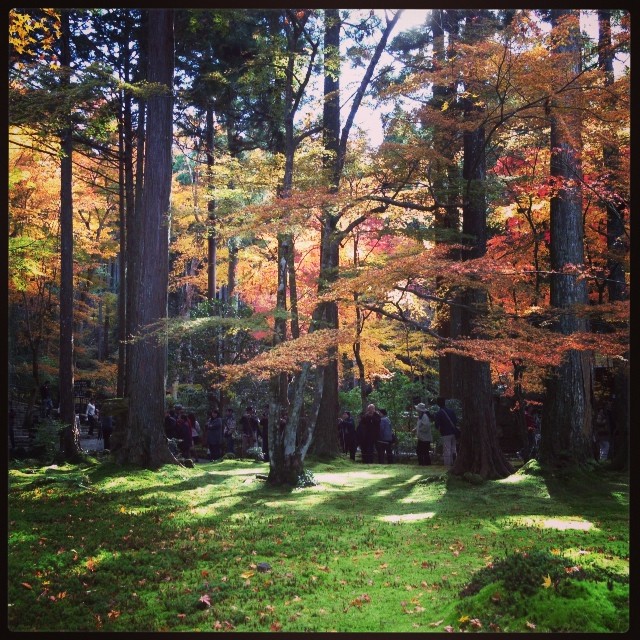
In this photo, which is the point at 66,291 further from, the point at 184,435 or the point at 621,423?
the point at 621,423

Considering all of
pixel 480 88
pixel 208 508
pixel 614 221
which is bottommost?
pixel 208 508

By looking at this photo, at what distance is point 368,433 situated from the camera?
537 inches

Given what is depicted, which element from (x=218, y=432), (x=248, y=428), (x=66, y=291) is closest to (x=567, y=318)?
(x=218, y=432)

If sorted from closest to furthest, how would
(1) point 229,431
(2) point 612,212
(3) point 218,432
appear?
1. (2) point 612,212
2. (3) point 218,432
3. (1) point 229,431

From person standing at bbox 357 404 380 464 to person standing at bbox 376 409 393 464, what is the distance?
0.37 ft

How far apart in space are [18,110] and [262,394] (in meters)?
9.92

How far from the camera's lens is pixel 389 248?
58.7 feet

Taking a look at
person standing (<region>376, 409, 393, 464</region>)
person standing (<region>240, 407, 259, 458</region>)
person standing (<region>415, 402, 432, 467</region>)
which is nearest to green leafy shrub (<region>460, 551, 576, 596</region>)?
person standing (<region>415, 402, 432, 467</region>)

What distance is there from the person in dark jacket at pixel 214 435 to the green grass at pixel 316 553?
284 cm

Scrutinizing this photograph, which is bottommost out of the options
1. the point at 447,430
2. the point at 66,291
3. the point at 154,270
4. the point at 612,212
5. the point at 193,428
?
the point at 193,428

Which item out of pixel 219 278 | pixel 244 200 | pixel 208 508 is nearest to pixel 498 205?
pixel 244 200

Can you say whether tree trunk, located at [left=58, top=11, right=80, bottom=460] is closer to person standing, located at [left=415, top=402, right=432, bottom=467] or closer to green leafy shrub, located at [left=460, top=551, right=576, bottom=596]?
person standing, located at [left=415, top=402, right=432, bottom=467]

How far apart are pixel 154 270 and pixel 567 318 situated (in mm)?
6697
